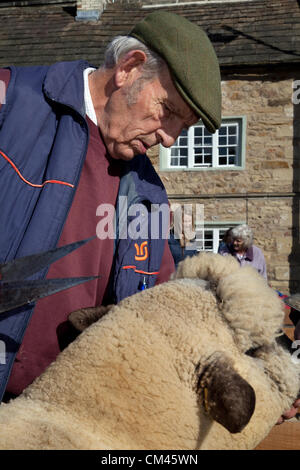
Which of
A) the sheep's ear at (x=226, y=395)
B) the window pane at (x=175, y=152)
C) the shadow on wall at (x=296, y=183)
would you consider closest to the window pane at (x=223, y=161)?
the window pane at (x=175, y=152)

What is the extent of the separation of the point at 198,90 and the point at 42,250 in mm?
819

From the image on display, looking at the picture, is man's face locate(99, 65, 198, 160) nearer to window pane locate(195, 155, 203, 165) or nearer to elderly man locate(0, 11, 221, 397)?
elderly man locate(0, 11, 221, 397)

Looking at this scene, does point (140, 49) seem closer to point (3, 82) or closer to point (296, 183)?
point (3, 82)

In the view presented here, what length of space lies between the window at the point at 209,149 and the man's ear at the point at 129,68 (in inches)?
430

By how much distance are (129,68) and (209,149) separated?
38.5ft

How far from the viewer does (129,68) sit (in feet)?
7.27

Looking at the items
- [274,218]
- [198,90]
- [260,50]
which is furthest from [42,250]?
[260,50]

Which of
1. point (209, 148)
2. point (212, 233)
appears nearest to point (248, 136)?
point (209, 148)

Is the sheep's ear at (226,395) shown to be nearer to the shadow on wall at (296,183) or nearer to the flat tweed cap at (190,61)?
the flat tweed cap at (190,61)

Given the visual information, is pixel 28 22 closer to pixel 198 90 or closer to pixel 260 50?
pixel 260 50

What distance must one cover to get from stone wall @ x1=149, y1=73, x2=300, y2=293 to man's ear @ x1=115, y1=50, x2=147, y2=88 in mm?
10523

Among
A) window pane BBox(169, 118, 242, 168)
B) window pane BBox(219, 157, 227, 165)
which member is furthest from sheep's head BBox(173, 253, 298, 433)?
window pane BBox(219, 157, 227, 165)

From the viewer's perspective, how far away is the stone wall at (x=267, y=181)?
12.4 metres
